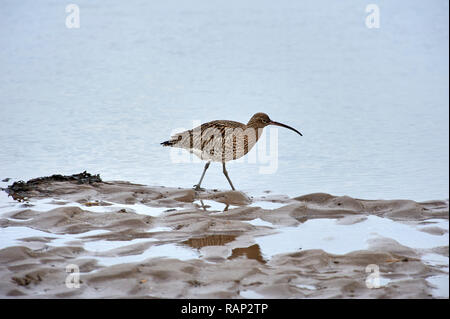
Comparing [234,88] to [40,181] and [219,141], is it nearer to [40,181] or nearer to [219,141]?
[219,141]

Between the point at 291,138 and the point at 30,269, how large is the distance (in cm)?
624

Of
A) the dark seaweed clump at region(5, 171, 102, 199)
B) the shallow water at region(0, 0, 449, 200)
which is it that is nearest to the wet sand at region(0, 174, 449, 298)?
the dark seaweed clump at region(5, 171, 102, 199)

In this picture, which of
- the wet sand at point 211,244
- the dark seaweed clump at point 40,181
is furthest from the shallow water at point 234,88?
the wet sand at point 211,244

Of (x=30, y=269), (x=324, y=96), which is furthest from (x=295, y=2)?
(x=30, y=269)

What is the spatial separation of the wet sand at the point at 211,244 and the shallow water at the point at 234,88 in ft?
2.70

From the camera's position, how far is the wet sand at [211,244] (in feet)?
18.0

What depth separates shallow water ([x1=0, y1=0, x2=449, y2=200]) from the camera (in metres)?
9.78

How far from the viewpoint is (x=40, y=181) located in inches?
343

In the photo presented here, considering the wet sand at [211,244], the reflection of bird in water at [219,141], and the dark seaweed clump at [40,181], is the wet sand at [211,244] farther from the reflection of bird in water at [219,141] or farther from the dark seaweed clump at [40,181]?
the reflection of bird in water at [219,141]

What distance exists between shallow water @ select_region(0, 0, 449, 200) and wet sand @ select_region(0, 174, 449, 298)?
0.82 meters

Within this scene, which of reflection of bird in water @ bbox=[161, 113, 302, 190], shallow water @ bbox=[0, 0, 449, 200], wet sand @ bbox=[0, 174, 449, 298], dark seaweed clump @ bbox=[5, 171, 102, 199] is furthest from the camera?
shallow water @ bbox=[0, 0, 449, 200]

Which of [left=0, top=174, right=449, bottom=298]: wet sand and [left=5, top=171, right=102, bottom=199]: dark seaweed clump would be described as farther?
[left=5, top=171, right=102, bottom=199]: dark seaweed clump

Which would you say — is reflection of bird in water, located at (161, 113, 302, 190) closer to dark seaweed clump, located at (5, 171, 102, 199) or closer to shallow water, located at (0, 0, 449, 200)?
shallow water, located at (0, 0, 449, 200)

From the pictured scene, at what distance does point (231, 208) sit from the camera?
317 inches
